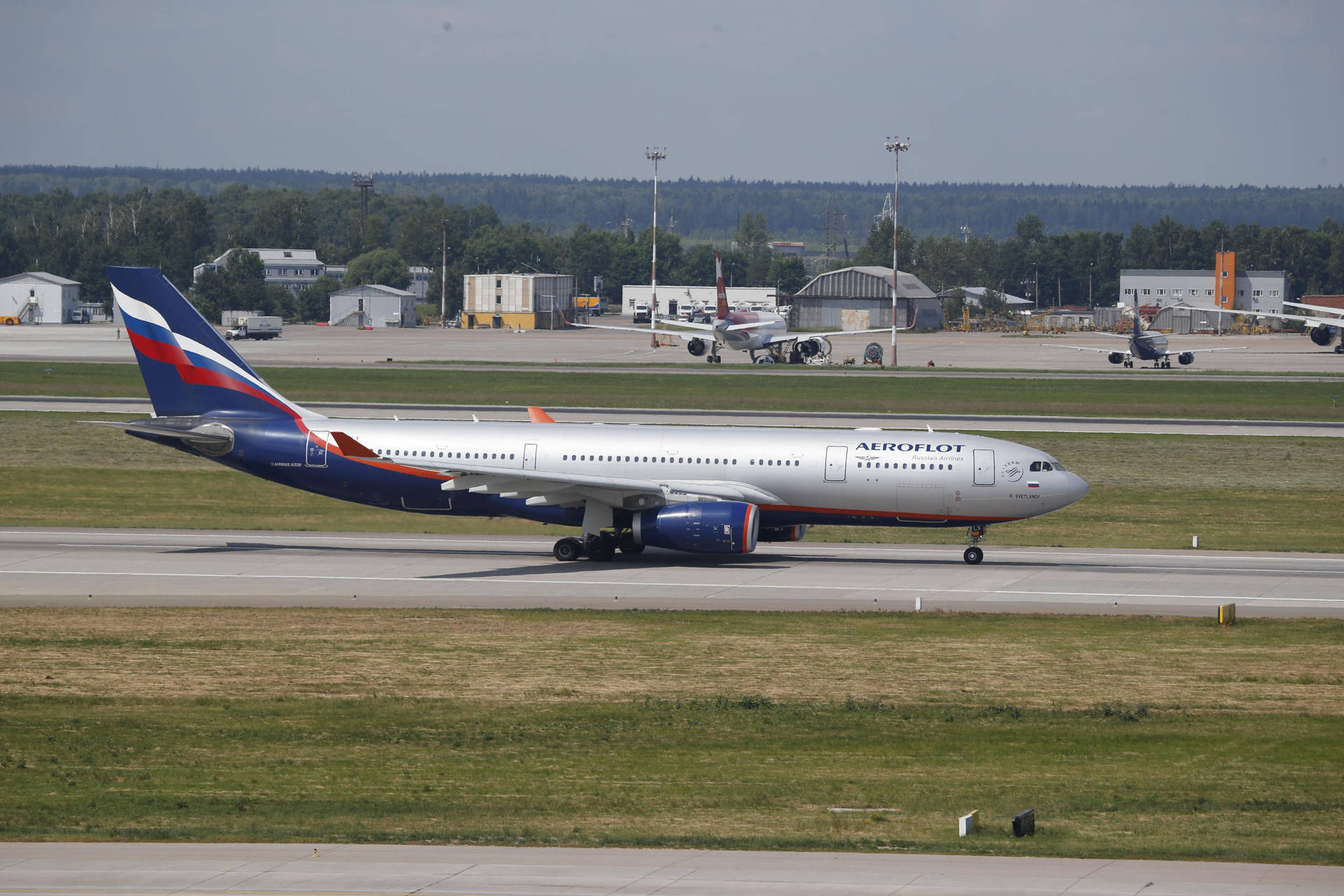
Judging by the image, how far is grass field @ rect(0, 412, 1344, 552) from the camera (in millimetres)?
50281

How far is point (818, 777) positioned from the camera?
2230cm

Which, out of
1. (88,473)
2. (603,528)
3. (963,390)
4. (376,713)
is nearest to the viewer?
(376,713)

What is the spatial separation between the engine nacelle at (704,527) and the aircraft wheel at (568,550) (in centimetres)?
272

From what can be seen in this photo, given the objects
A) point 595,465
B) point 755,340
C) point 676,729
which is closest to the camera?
point 676,729

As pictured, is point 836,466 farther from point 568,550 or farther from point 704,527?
point 568,550

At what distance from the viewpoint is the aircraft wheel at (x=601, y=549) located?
44.1 m

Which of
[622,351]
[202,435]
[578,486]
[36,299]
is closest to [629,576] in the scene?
[578,486]

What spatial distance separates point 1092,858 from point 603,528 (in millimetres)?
27002

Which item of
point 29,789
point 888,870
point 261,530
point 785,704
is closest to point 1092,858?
point 888,870

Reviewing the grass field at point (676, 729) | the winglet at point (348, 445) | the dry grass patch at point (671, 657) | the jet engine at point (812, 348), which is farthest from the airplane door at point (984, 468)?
the jet engine at point (812, 348)

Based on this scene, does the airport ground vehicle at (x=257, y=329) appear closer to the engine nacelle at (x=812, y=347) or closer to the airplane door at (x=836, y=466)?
the engine nacelle at (x=812, y=347)

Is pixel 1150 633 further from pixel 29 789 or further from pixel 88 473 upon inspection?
pixel 88 473

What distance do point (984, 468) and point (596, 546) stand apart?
39.1 ft

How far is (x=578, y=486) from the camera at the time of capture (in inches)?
1663
